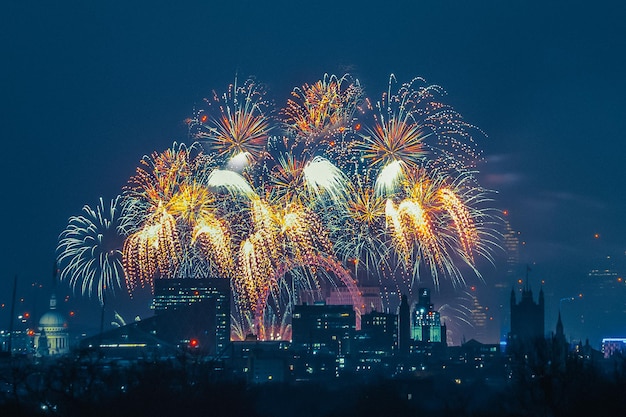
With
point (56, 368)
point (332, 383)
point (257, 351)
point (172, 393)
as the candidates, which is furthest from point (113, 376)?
point (257, 351)

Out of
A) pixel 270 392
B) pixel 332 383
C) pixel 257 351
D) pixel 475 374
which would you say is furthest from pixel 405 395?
pixel 475 374

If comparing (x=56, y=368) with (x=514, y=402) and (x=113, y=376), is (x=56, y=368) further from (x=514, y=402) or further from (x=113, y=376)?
(x=514, y=402)

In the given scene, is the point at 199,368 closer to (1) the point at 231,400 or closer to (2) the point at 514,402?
(1) the point at 231,400

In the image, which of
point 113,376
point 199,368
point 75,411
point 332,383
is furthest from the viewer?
point 332,383

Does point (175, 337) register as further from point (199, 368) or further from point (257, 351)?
point (199, 368)

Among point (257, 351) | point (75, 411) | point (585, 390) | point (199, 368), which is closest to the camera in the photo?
point (75, 411)

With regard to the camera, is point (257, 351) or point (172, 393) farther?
point (257, 351)

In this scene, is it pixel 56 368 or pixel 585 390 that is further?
pixel 56 368

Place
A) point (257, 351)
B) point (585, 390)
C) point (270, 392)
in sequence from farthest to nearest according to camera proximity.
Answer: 1. point (257, 351)
2. point (270, 392)
3. point (585, 390)

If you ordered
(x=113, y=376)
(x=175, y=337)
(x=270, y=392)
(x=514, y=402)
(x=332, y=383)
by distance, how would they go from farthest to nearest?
(x=175, y=337)
(x=332, y=383)
(x=270, y=392)
(x=514, y=402)
(x=113, y=376)
